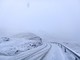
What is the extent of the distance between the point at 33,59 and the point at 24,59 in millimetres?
587

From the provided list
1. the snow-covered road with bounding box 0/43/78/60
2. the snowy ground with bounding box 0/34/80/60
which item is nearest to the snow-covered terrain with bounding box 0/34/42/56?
the snowy ground with bounding box 0/34/80/60

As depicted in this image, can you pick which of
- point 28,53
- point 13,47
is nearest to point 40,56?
point 28,53

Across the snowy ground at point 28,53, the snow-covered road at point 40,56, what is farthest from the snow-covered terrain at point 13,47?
the snow-covered road at point 40,56

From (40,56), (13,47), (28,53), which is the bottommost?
(13,47)

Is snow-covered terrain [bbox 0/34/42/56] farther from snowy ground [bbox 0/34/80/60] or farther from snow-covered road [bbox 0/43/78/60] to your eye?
snow-covered road [bbox 0/43/78/60]

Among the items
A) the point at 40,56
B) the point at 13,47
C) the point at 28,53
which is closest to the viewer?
the point at 40,56

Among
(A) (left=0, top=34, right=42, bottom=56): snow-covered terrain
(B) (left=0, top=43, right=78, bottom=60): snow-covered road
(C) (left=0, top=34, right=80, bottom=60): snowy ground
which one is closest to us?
(B) (left=0, top=43, right=78, bottom=60): snow-covered road

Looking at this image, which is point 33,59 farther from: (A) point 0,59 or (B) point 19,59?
(A) point 0,59

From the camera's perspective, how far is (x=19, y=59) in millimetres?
11227

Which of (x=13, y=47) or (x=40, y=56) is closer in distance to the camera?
(x=40, y=56)

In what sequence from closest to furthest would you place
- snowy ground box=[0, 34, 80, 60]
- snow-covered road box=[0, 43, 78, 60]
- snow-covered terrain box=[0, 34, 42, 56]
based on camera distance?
snow-covered road box=[0, 43, 78, 60]
snowy ground box=[0, 34, 80, 60]
snow-covered terrain box=[0, 34, 42, 56]

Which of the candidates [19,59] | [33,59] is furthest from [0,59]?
[33,59]

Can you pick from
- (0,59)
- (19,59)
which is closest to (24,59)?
(19,59)

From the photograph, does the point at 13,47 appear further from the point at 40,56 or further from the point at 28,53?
the point at 40,56
